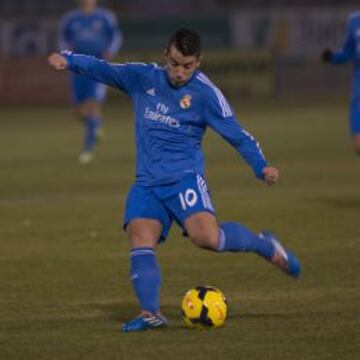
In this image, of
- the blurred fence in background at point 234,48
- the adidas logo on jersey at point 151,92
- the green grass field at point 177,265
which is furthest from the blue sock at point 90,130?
the adidas logo on jersey at point 151,92

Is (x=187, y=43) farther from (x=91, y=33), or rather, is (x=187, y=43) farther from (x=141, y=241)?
(x=91, y=33)

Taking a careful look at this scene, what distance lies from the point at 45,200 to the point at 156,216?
24.9 ft

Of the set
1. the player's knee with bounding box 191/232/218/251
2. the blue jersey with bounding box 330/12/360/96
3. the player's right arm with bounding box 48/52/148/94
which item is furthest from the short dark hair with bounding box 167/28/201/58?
the blue jersey with bounding box 330/12/360/96

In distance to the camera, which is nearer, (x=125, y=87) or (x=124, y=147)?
(x=125, y=87)

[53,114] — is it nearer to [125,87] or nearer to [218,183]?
[218,183]

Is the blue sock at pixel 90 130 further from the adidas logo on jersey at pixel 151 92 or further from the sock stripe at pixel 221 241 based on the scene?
the sock stripe at pixel 221 241

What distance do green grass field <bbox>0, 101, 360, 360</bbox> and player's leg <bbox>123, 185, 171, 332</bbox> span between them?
148 mm

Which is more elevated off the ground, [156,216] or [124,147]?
[156,216]

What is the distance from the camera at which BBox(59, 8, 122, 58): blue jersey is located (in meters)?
23.2

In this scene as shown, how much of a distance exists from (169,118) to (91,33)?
14.6 m

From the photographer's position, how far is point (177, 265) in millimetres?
11383

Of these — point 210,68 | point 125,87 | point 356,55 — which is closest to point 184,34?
point 125,87

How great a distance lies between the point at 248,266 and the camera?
1138 cm

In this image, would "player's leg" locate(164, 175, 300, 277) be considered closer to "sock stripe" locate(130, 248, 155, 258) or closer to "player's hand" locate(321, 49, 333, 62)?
"sock stripe" locate(130, 248, 155, 258)
